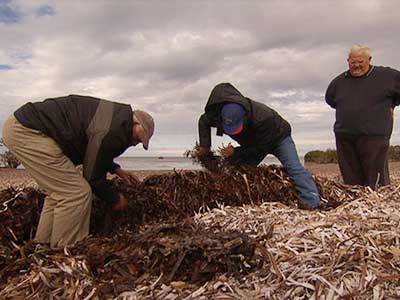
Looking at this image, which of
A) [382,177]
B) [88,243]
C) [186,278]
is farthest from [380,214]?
[382,177]

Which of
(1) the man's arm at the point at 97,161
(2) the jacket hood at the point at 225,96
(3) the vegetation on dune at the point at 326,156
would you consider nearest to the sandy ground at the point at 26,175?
(2) the jacket hood at the point at 225,96

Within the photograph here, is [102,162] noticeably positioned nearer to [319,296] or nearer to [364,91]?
[319,296]

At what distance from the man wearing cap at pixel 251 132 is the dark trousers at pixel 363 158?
1.21 m

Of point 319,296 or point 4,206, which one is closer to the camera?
point 319,296

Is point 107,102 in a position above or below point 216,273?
above

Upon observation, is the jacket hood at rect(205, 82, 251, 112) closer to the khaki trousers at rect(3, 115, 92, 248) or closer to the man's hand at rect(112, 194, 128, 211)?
the man's hand at rect(112, 194, 128, 211)

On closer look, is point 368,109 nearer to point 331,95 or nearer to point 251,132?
point 331,95

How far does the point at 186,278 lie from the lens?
124 inches

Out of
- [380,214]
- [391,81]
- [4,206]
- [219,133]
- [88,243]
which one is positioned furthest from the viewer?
[391,81]

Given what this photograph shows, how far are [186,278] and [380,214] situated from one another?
79.0 inches

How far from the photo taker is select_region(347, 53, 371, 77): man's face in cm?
738

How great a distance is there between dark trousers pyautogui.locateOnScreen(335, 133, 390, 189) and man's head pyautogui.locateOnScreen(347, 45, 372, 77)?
87 cm

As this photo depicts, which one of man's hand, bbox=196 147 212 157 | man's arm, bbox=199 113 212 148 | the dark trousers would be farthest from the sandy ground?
man's arm, bbox=199 113 212 148

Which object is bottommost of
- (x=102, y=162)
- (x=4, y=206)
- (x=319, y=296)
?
(x=319, y=296)
